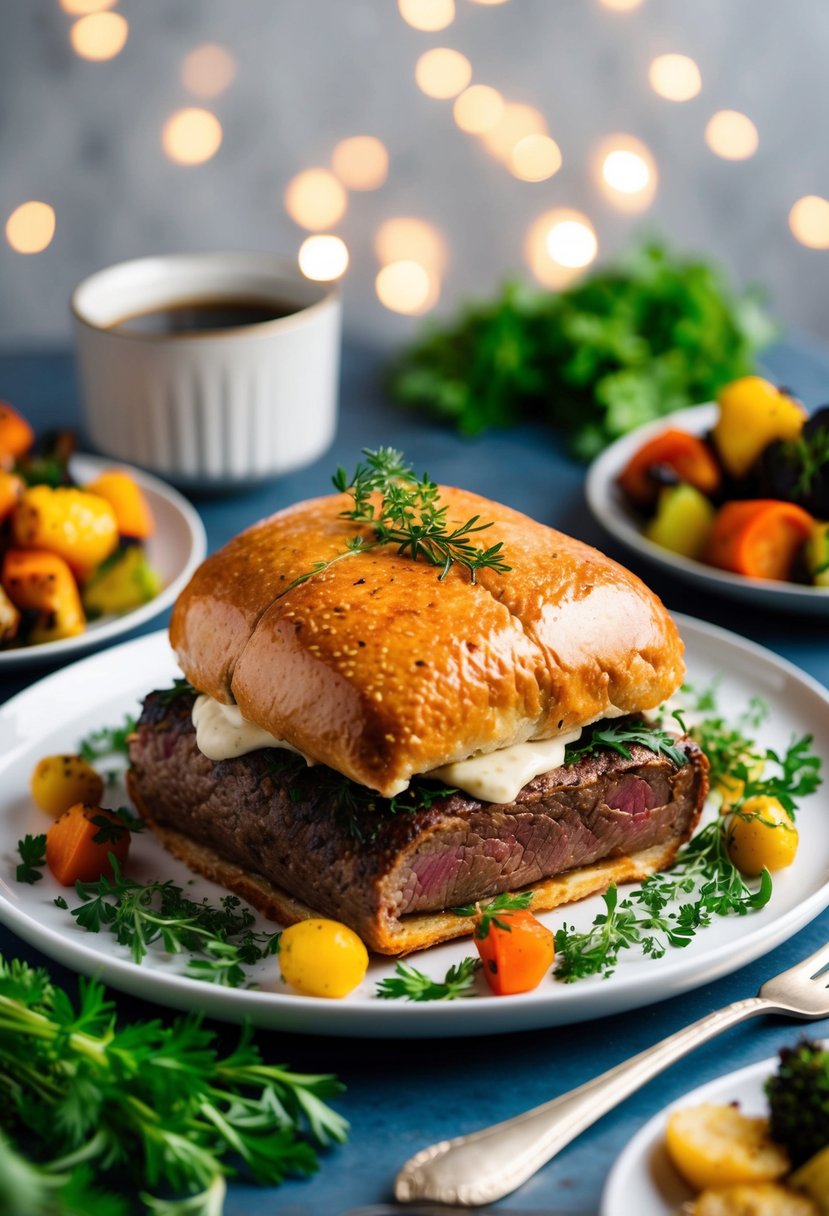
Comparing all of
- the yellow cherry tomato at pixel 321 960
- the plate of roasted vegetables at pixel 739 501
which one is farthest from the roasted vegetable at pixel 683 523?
the yellow cherry tomato at pixel 321 960

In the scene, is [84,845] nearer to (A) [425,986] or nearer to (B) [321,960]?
(B) [321,960]

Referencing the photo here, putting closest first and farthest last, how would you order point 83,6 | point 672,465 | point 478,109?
point 672,465 → point 83,6 → point 478,109

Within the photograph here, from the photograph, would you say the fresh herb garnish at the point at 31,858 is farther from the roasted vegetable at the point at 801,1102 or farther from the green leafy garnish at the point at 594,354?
the green leafy garnish at the point at 594,354

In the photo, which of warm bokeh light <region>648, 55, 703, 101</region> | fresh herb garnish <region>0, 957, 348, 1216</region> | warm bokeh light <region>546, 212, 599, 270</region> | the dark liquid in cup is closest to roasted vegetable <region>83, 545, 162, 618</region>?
the dark liquid in cup

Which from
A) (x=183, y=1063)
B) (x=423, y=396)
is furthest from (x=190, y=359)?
(x=183, y=1063)

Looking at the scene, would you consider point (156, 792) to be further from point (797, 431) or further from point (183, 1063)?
point (797, 431)

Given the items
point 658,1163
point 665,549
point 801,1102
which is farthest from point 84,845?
point 665,549
